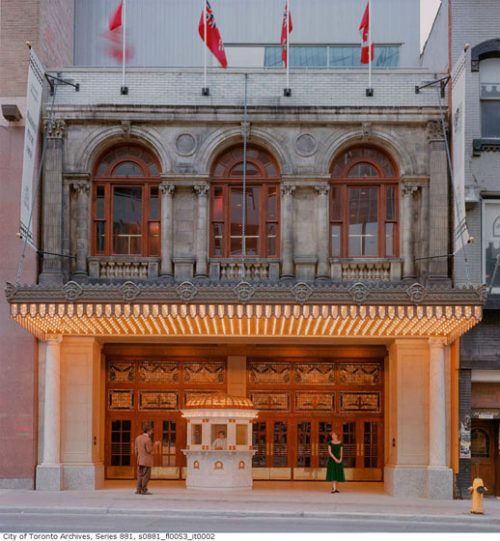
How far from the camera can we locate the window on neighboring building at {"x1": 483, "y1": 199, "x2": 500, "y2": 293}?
1246 inches

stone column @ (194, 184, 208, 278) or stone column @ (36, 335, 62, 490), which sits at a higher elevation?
stone column @ (194, 184, 208, 278)

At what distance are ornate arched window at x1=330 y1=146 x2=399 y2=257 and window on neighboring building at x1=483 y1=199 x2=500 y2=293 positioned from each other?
100 inches

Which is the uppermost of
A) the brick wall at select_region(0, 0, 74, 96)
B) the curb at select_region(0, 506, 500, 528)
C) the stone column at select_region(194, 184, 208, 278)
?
the brick wall at select_region(0, 0, 74, 96)

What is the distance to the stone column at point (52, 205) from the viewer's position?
105 ft

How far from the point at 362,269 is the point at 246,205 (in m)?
3.80

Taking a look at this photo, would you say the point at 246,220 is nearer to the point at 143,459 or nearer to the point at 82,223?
the point at 82,223

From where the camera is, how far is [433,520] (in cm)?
2556

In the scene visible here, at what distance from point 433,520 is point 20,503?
955 cm

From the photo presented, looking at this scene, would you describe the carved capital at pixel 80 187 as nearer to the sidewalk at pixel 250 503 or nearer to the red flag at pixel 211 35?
the red flag at pixel 211 35

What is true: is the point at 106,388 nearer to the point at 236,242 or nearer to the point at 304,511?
the point at 236,242

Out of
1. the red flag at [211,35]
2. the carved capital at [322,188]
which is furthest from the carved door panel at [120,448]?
the red flag at [211,35]

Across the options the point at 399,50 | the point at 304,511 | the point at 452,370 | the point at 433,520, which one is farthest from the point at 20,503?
the point at 399,50

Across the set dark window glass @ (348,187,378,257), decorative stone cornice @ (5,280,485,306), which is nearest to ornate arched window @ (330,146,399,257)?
dark window glass @ (348,187,378,257)

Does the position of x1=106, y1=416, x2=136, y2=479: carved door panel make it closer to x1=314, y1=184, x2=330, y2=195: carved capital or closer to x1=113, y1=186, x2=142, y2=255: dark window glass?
x1=113, y1=186, x2=142, y2=255: dark window glass
